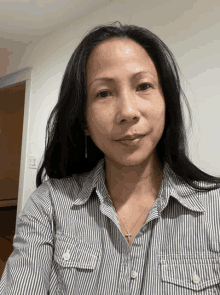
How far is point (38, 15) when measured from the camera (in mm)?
1880

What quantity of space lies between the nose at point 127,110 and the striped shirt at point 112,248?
0.73 ft

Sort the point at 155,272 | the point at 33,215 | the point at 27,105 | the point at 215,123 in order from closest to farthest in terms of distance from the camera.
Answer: the point at 155,272
the point at 33,215
the point at 215,123
the point at 27,105

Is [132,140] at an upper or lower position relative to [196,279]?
upper

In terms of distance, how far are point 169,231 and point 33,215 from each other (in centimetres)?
38

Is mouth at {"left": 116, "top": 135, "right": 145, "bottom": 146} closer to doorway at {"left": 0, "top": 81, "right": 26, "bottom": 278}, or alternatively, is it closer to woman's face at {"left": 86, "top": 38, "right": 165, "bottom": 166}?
woman's face at {"left": 86, "top": 38, "right": 165, "bottom": 166}

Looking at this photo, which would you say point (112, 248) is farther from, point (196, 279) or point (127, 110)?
point (127, 110)

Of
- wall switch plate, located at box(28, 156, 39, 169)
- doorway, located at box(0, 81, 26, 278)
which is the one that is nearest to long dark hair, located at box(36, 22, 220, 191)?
wall switch plate, located at box(28, 156, 39, 169)

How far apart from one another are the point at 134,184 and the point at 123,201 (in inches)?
2.5

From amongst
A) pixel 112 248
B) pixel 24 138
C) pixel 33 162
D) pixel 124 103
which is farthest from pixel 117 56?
pixel 24 138

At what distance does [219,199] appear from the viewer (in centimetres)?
55

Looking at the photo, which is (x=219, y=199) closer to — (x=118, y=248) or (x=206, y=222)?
(x=206, y=222)

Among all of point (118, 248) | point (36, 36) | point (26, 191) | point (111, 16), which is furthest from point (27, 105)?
point (118, 248)

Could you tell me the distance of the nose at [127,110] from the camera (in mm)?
537

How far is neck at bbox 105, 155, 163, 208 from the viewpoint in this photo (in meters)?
0.63
